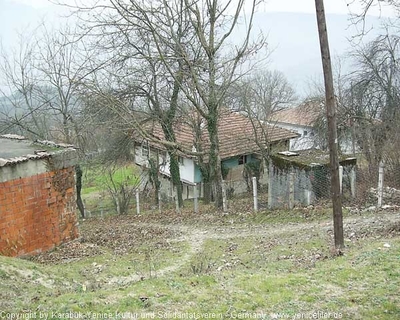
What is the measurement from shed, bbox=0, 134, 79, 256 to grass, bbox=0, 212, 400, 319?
1.53 metres

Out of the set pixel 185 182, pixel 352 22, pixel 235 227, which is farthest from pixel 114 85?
pixel 352 22

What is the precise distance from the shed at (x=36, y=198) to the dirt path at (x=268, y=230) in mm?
3533

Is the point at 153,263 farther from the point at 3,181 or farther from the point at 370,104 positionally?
the point at 370,104

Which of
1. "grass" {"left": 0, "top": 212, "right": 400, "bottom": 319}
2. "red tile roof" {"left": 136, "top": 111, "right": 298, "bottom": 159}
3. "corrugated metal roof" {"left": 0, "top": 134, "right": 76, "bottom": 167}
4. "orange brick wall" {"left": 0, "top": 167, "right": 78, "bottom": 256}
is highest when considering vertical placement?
"red tile roof" {"left": 136, "top": 111, "right": 298, "bottom": 159}

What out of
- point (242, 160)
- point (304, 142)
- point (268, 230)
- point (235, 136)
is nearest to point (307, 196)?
point (268, 230)

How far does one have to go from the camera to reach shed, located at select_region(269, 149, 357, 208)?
14781mm

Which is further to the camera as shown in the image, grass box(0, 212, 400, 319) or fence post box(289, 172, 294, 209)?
fence post box(289, 172, 294, 209)

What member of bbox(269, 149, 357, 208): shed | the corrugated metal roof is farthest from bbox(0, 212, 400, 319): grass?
bbox(269, 149, 357, 208): shed

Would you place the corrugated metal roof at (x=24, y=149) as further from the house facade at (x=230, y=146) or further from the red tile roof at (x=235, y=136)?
the house facade at (x=230, y=146)

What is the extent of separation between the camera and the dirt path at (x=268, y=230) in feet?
34.8

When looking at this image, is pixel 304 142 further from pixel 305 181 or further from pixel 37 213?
pixel 37 213

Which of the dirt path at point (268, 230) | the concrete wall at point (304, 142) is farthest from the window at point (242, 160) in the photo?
the dirt path at point (268, 230)

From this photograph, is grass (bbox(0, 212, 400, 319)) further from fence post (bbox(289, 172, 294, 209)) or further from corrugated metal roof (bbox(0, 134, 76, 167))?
fence post (bbox(289, 172, 294, 209))

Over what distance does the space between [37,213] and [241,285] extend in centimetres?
717
